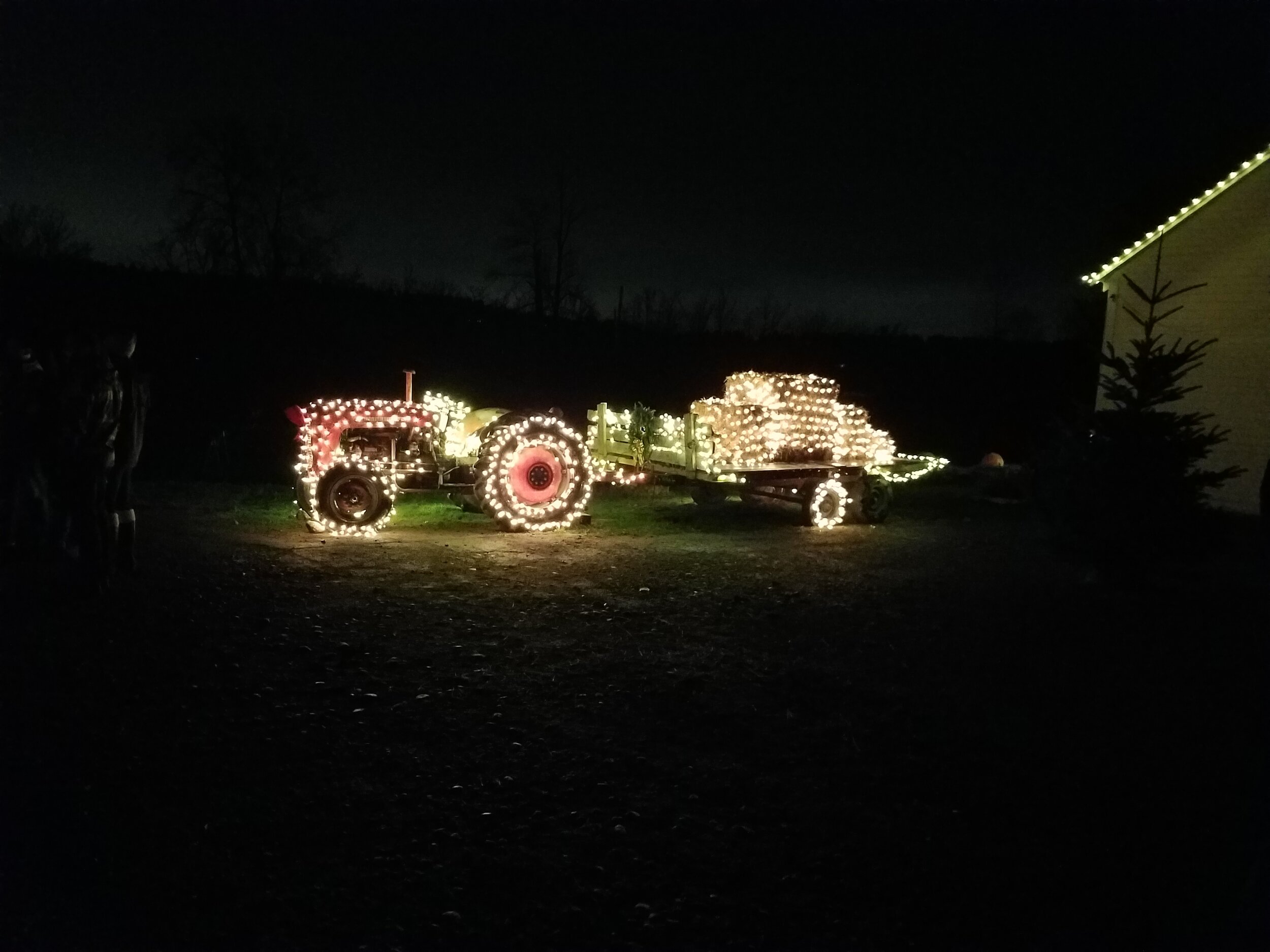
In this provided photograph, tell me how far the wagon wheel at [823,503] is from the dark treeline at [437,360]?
693cm

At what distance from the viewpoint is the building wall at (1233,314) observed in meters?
14.1

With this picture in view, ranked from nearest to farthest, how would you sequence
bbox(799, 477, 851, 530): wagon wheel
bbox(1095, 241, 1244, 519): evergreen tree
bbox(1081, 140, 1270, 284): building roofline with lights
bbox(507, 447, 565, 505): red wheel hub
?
bbox(1095, 241, 1244, 519): evergreen tree
bbox(507, 447, 565, 505): red wheel hub
bbox(799, 477, 851, 530): wagon wheel
bbox(1081, 140, 1270, 284): building roofline with lights

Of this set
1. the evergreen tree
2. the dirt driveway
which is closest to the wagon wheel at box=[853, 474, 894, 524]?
the evergreen tree

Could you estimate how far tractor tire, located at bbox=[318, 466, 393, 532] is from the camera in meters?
10.8

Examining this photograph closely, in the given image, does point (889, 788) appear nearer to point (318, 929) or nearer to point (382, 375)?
point (318, 929)

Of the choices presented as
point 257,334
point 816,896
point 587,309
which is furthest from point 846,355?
point 816,896

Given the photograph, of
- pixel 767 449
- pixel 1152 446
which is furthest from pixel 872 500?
pixel 1152 446

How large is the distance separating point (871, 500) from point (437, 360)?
55.8 ft

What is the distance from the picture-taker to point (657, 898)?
3766 millimetres

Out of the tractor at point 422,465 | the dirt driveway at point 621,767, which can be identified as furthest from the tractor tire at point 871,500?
the dirt driveway at point 621,767

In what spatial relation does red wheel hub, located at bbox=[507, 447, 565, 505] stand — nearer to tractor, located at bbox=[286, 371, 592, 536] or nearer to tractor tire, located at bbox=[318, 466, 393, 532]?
tractor, located at bbox=[286, 371, 592, 536]

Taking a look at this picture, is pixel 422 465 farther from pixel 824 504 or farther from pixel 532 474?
pixel 824 504

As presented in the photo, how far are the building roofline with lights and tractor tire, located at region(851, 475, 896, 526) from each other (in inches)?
193

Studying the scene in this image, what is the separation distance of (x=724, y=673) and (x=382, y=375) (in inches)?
787
